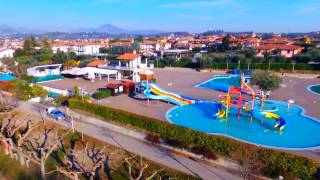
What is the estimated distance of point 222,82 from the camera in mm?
39875

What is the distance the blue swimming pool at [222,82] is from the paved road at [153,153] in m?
17.4

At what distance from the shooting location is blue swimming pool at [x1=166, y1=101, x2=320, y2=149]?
18.5 m

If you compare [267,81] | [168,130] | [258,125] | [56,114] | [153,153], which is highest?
[267,81]

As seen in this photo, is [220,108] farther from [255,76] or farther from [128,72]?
[128,72]

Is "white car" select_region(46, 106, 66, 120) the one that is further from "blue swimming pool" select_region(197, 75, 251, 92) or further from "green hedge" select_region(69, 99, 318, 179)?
"blue swimming pool" select_region(197, 75, 251, 92)

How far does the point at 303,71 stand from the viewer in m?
43.2

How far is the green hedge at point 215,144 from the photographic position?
13.0m

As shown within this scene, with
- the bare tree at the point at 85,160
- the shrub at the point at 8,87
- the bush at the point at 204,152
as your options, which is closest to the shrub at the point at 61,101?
the shrub at the point at 8,87

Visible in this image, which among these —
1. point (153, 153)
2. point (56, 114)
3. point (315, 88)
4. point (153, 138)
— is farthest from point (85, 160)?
point (315, 88)

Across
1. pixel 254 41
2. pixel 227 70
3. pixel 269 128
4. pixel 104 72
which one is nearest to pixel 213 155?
pixel 269 128

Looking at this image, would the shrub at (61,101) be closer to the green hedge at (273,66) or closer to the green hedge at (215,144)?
the green hedge at (215,144)

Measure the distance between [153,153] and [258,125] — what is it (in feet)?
30.3

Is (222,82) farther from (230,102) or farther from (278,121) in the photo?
(278,121)

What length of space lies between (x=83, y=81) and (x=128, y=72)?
6.39 m
